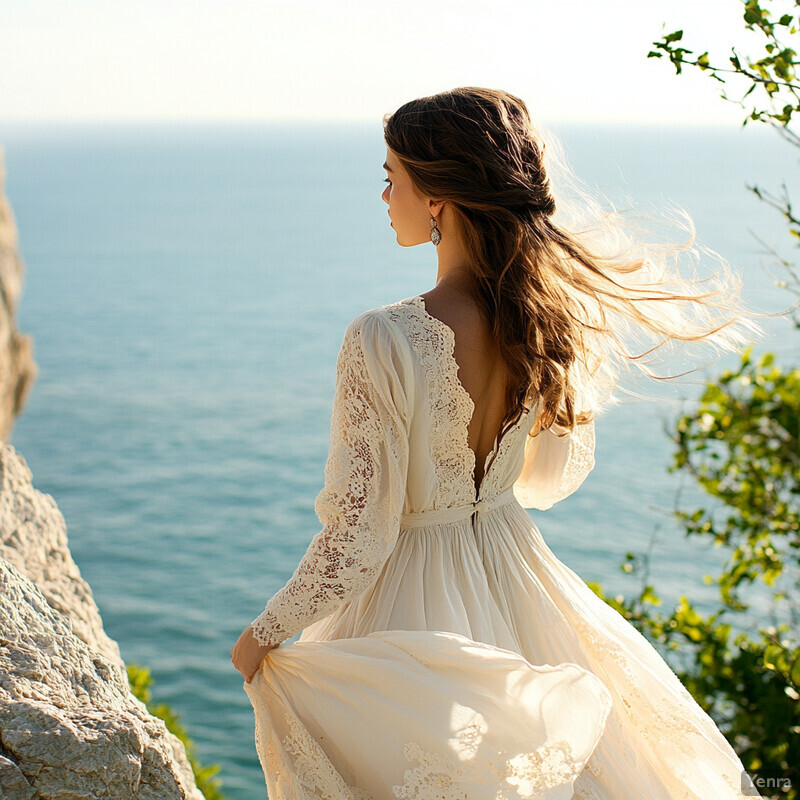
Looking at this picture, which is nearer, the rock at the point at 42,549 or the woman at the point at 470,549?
the woman at the point at 470,549

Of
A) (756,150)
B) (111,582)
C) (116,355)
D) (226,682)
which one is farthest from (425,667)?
(756,150)

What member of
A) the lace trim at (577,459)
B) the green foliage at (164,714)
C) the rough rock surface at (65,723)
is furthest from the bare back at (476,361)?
the green foliage at (164,714)

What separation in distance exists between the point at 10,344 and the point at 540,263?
4.18 metres

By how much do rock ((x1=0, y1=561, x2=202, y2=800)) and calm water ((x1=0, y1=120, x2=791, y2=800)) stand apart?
1.42m

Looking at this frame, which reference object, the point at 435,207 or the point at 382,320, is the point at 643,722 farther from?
the point at 435,207

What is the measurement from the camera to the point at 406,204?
202 centimetres

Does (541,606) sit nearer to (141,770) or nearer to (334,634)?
(334,634)

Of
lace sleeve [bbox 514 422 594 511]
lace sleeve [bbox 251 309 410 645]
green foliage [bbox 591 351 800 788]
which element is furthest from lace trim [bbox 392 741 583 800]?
green foliage [bbox 591 351 800 788]

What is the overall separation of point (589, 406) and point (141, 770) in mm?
1321

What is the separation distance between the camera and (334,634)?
2.04 m

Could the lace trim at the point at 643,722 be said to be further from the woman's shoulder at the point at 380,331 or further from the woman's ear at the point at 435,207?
the woman's ear at the point at 435,207

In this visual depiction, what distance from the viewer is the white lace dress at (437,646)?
169 cm

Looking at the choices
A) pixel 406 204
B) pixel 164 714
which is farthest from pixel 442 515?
pixel 164 714

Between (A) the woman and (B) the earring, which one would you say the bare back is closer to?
(A) the woman
